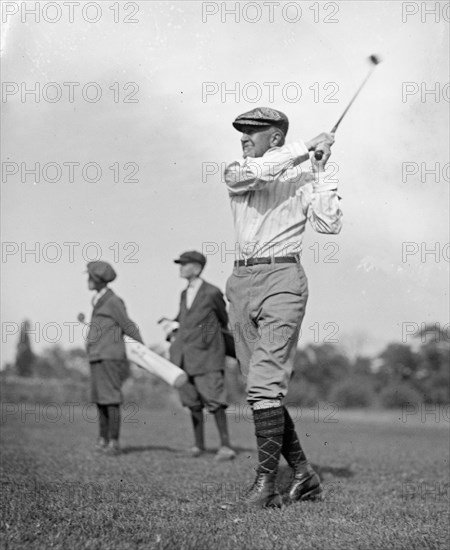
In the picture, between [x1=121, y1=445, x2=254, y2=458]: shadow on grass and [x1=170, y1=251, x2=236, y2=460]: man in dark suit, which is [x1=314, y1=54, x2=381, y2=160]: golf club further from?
[x1=121, y1=445, x2=254, y2=458]: shadow on grass

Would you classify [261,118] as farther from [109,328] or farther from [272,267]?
[109,328]

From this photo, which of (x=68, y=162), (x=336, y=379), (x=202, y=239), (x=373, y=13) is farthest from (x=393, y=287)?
(x=336, y=379)

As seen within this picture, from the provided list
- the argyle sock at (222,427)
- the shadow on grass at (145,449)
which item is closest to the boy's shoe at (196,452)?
the argyle sock at (222,427)

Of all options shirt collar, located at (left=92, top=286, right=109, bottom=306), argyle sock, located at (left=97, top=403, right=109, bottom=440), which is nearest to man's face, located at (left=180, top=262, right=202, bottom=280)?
shirt collar, located at (left=92, top=286, right=109, bottom=306)

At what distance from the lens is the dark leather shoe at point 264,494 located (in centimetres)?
515

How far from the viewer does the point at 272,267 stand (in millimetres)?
5488

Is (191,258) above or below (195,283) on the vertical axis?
above

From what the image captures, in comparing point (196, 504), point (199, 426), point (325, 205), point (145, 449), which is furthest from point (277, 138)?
point (145, 449)

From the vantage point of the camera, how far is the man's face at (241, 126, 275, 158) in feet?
18.5

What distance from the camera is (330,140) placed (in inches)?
210

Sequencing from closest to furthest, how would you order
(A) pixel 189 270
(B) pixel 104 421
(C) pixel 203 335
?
(C) pixel 203 335 < (A) pixel 189 270 < (B) pixel 104 421

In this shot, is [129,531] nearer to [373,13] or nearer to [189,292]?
[373,13]

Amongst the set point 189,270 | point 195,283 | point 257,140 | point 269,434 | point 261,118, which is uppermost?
point 261,118

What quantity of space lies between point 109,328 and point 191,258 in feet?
3.51
